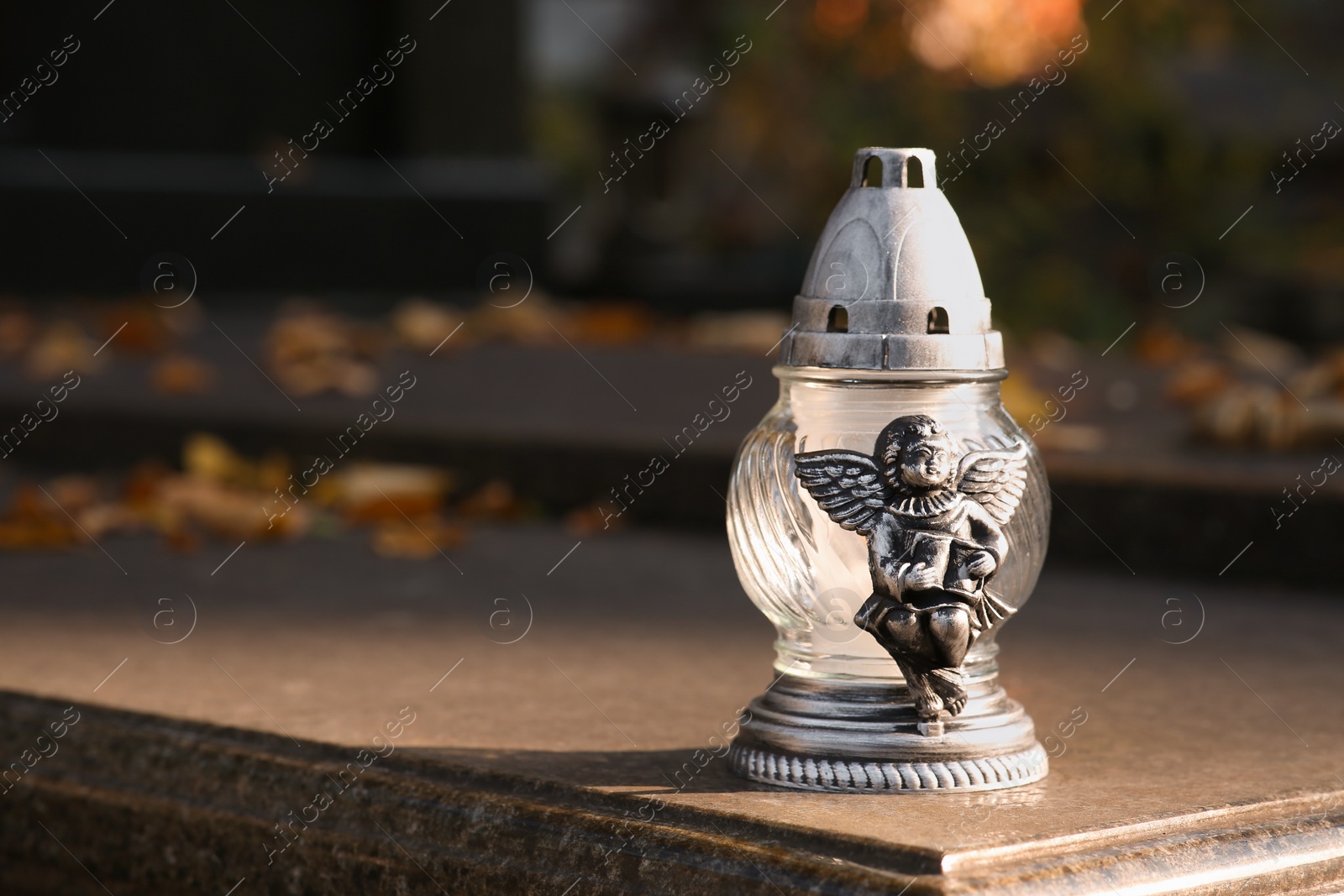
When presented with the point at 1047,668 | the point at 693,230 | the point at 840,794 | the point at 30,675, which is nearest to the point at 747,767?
the point at 840,794

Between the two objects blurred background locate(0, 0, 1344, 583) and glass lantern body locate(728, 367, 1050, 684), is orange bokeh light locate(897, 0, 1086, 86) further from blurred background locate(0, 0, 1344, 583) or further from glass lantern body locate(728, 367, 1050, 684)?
glass lantern body locate(728, 367, 1050, 684)

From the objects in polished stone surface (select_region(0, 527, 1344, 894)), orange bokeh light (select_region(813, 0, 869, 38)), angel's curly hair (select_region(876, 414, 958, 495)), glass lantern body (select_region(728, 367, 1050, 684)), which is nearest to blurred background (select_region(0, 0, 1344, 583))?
orange bokeh light (select_region(813, 0, 869, 38))

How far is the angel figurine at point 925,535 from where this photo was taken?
4.60 ft

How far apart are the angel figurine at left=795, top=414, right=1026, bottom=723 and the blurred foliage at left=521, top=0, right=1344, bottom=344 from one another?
7436 millimetres

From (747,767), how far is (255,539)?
189 centimetres

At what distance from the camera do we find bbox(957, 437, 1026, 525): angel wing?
1.46 m

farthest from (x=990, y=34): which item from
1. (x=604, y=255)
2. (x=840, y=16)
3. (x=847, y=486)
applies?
(x=847, y=486)

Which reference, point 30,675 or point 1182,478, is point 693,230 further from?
point 30,675

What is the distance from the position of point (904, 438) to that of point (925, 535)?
87mm

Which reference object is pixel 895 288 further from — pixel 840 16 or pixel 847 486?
pixel 840 16

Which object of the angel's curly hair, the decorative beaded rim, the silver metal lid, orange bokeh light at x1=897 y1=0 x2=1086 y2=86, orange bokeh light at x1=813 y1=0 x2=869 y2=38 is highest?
orange bokeh light at x1=813 y1=0 x2=869 y2=38

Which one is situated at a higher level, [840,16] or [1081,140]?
[840,16]

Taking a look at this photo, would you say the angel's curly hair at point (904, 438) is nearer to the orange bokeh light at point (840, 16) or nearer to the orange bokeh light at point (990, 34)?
the orange bokeh light at point (990, 34)

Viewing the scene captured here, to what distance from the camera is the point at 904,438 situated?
1.43m
